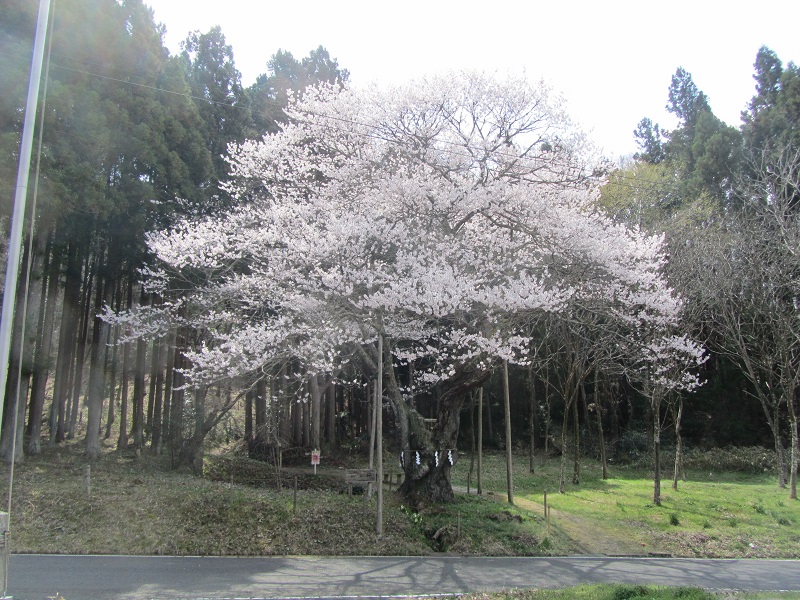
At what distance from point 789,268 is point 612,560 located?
12595 mm

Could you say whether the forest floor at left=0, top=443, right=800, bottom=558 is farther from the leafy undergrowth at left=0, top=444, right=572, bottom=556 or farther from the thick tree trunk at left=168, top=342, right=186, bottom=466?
the thick tree trunk at left=168, top=342, right=186, bottom=466

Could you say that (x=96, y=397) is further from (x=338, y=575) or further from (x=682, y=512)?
(x=682, y=512)

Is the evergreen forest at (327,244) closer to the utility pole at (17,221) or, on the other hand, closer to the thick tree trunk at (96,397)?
the thick tree trunk at (96,397)

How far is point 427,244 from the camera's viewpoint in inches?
521

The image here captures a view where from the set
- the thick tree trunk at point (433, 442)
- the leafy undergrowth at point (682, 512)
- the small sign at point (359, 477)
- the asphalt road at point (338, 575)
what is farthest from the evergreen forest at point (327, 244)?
the asphalt road at point (338, 575)

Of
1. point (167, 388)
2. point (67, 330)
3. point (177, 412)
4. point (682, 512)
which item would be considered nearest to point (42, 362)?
point (67, 330)

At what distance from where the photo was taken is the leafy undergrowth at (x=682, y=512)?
13.9m

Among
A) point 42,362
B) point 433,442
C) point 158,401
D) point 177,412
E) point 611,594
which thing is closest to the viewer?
point 611,594

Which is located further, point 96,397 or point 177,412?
point 177,412

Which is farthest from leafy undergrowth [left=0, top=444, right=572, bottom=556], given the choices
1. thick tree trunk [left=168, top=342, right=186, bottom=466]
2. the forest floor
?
thick tree trunk [left=168, top=342, right=186, bottom=466]

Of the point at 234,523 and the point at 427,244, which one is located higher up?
the point at 427,244

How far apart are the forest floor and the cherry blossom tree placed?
6.01ft

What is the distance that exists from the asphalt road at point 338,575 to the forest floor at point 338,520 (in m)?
0.65

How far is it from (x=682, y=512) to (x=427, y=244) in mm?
10141
